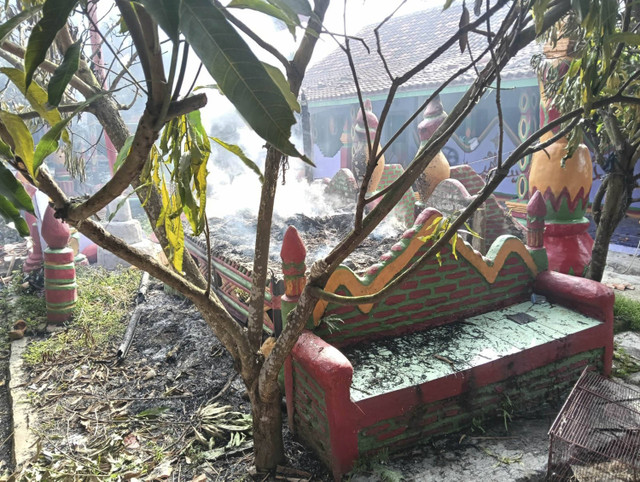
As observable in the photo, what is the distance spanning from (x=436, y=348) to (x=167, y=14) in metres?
3.38

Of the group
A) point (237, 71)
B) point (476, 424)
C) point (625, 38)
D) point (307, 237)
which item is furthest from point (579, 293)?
point (237, 71)

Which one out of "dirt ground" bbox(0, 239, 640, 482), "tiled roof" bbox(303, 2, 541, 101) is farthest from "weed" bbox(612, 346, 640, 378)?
"tiled roof" bbox(303, 2, 541, 101)

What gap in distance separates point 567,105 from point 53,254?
6.31 meters

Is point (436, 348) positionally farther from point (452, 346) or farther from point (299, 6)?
point (299, 6)

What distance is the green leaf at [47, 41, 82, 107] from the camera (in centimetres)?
106

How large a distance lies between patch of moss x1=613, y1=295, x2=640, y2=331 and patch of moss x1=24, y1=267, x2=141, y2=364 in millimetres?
6068

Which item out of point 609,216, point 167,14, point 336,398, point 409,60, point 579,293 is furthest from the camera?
point 409,60

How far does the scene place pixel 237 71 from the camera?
3.01ft

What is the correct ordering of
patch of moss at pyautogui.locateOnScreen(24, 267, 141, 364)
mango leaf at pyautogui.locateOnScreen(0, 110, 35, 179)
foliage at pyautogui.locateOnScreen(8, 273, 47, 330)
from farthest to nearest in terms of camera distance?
foliage at pyautogui.locateOnScreen(8, 273, 47, 330)
patch of moss at pyautogui.locateOnScreen(24, 267, 141, 364)
mango leaf at pyautogui.locateOnScreen(0, 110, 35, 179)

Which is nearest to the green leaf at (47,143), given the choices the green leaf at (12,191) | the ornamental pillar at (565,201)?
the green leaf at (12,191)

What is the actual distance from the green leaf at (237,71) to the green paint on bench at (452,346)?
247cm

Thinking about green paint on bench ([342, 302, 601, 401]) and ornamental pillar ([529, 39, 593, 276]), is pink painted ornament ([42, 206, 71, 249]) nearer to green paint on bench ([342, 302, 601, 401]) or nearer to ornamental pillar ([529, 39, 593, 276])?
green paint on bench ([342, 302, 601, 401])

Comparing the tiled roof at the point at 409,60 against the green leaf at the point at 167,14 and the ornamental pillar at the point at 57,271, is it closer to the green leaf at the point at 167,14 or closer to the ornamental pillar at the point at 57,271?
the ornamental pillar at the point at 57,271

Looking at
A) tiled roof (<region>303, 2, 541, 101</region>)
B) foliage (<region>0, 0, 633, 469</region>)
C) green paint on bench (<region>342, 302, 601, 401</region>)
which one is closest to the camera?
foliage (<region>0, 0, 633, 469</region>)
